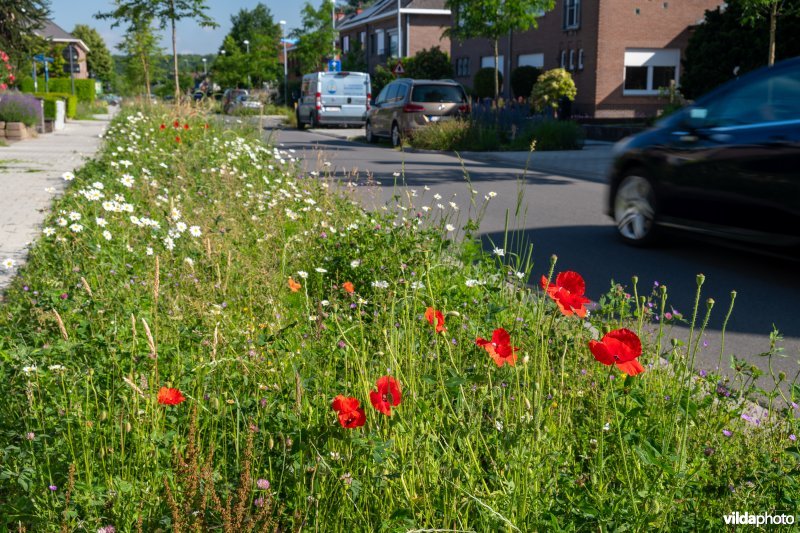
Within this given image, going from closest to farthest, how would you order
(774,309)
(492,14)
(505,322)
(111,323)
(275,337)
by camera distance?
1. (275,337)
2. (111,323)
3. (505,322)
4. (774,309)
5. (492,14)

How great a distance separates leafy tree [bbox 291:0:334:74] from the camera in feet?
184

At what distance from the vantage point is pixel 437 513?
2535 mm

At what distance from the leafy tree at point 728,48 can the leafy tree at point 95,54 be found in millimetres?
83748

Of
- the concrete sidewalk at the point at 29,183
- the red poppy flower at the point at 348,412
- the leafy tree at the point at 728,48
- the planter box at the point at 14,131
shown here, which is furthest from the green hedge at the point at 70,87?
the red poppy flower at the point at 348,412

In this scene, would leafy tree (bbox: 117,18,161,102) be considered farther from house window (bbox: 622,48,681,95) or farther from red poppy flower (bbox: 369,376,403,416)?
red poppy flower (bbox: 369,376,403,416)

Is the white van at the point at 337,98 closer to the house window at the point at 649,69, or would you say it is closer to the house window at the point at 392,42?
the house window at the point at 649,69

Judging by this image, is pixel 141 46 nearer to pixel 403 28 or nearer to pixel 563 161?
pixel 563 161

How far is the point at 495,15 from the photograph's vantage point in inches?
1037

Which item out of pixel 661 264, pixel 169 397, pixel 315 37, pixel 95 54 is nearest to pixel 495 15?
pixel 661 264

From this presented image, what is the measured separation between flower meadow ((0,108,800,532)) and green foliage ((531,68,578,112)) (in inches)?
1222

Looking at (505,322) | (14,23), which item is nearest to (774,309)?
(505,322)

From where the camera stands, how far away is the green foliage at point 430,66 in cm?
5003

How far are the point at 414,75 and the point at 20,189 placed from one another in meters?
39.6

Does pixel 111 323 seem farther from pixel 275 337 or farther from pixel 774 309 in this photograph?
pixel 774 309
